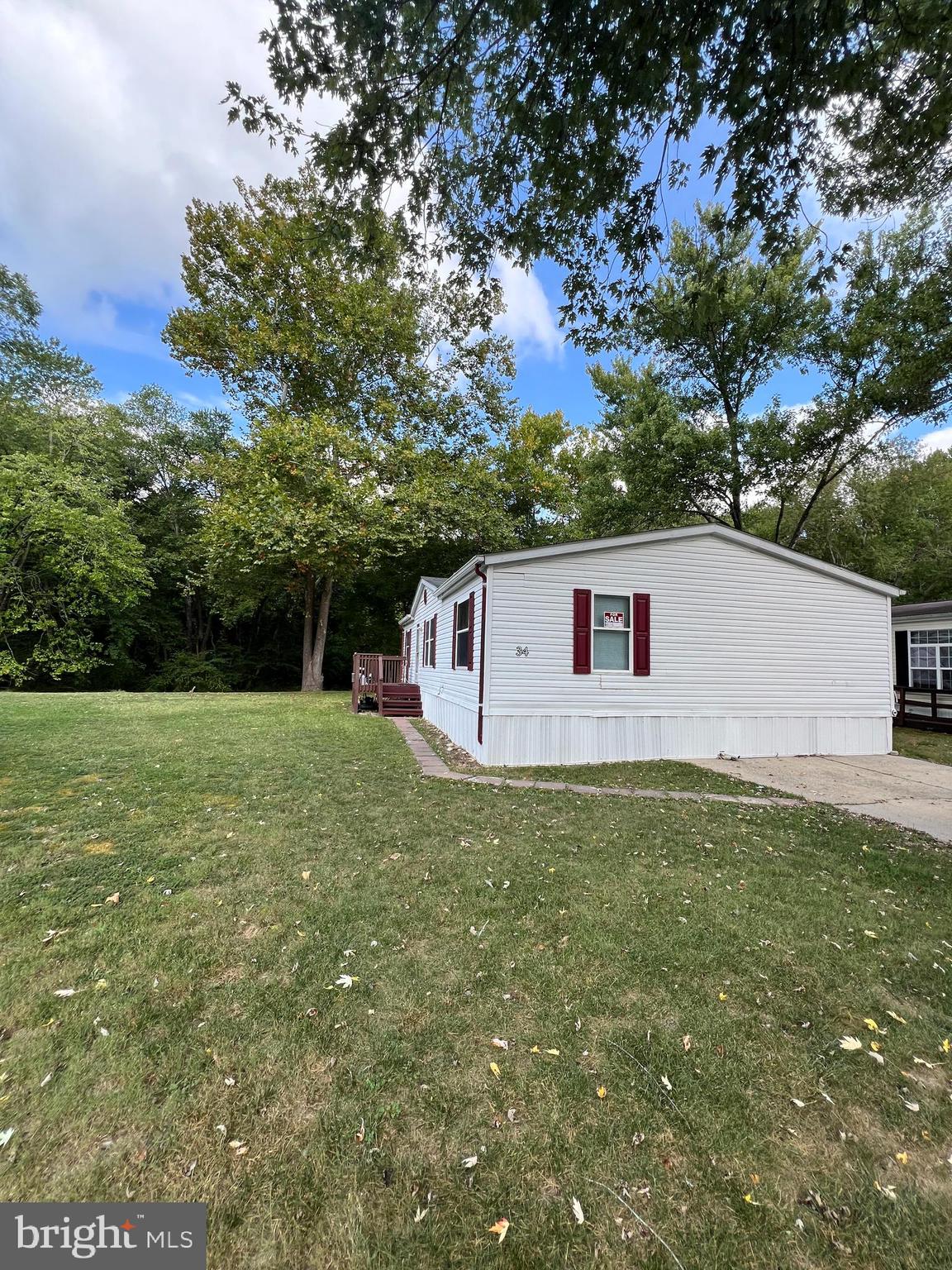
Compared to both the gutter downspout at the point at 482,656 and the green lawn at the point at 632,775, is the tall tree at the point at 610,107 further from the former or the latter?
the green lawn at the point at 632,775

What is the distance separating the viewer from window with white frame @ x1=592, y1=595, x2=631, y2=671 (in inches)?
325

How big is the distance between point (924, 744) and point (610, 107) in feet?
40.2

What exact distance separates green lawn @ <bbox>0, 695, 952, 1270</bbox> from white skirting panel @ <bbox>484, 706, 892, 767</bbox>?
3182 mm

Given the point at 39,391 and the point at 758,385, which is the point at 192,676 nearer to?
the point at 39,391

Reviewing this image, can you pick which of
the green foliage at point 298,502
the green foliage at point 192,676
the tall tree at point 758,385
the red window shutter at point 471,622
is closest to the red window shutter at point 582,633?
the red window shutter at point 471,622

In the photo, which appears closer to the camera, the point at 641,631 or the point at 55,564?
the point at 641,631

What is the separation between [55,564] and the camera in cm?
1714

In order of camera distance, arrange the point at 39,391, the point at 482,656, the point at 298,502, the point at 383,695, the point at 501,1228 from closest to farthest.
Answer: the point at 501,1228
the point at 482,656
the point at 383,695
the point at 298,502
the point at 39,391

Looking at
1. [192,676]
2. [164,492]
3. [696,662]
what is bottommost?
[192,676]

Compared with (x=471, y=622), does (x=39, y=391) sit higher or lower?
higher

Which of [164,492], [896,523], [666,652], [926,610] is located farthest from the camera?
[164,492]

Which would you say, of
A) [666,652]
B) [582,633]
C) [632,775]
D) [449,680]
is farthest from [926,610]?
[449,680]

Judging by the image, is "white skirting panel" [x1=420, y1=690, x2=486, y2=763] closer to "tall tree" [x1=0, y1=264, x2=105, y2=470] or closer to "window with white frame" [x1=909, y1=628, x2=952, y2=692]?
"window with white frame" [x1=909, y1=628, x2=952, y2=692]

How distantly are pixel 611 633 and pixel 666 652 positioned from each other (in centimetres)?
101
